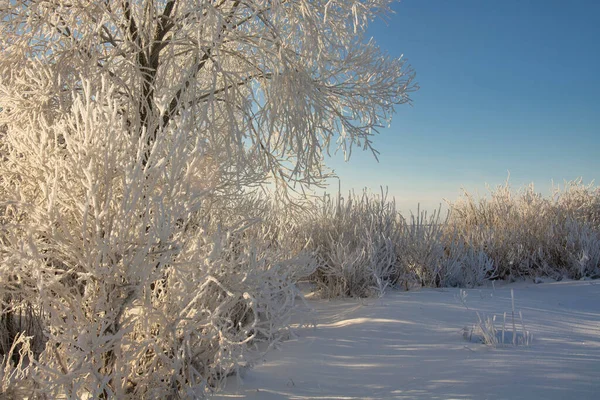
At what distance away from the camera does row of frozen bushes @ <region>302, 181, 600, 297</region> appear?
589 centimetres

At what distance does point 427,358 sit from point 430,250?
3114 millimetres

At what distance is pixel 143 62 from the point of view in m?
5.87

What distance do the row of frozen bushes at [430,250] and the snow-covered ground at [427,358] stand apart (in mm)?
708

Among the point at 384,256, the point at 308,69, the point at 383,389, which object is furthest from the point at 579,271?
the point at 383,389

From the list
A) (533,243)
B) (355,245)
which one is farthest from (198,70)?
(533,243)

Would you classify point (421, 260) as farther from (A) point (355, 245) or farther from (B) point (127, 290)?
(B) point (127, 290)

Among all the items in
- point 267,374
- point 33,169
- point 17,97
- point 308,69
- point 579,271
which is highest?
point 308,69

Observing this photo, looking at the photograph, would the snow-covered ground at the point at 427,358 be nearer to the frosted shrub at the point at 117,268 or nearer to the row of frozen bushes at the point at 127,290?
the row of frozen bushes at the point at 127,290

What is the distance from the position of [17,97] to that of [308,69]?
305 cm

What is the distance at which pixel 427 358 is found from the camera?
3391 millimetres

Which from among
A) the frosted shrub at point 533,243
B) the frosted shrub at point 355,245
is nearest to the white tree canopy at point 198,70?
the frosted shrub at point 355,245

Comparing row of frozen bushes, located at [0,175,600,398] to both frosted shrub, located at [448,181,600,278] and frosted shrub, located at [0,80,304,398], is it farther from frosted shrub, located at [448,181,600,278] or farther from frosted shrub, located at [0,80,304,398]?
frosted shrub, located at [448,181,600,278]

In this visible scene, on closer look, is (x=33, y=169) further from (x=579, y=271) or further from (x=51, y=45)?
(x=579, y=271)

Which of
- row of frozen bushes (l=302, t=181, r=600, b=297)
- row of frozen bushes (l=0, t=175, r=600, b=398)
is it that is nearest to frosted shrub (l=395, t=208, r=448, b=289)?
row of frozen bushes (l=302, t=181, r=600, b=297)
